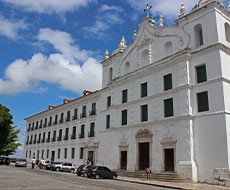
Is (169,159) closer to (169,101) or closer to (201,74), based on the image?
(169,101)

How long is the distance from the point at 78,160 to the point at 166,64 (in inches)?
787

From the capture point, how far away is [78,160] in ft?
124

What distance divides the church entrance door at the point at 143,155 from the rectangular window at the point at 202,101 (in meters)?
6.85

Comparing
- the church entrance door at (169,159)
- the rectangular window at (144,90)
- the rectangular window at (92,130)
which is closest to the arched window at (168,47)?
the rectangular window at (144,90)

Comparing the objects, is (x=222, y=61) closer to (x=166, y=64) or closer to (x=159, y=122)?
(x=166, y=64)

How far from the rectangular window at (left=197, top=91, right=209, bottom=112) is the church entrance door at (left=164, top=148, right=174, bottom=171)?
4629mm

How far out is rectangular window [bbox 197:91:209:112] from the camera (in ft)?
73.5

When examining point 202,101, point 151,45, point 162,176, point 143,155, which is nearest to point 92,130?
point 143,155

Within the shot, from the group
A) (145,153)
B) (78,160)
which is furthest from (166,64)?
(78,160)

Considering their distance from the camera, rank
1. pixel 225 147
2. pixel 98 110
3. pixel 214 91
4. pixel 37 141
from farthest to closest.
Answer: pixel 37 141 → pixel 98 110 → pixel 214 91 → pixel 225 147

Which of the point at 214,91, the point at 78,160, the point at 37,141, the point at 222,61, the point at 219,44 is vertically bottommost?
the point at 78,160

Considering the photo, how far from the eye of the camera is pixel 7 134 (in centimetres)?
4181

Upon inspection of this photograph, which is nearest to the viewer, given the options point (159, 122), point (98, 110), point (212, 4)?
point (212, 4)

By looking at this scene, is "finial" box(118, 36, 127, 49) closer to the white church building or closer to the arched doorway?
the white church building
